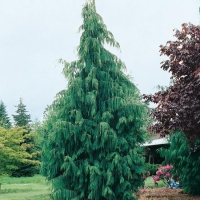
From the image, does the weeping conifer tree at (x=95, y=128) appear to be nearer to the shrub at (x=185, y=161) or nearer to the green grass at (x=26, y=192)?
the green grass at (x=26, y=192)

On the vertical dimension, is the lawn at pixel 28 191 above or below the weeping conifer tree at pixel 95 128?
below

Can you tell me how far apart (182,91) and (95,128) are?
2.83 metres

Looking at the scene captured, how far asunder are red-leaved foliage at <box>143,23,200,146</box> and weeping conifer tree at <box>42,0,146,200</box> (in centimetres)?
106

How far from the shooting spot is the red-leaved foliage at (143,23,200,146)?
9664 millimetres

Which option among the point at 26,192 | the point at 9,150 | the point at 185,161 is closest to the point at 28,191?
the point at 26,192

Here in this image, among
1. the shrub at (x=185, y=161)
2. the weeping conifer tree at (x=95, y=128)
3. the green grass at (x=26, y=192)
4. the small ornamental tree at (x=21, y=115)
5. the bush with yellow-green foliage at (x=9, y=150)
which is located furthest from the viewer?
the small ornamental tree at (x=21, y=115)

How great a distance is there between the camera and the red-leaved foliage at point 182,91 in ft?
31.7

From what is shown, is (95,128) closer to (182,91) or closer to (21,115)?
(182,91)

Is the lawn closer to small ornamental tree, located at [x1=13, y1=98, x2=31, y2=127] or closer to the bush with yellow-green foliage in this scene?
the bush with yellow-green foliage

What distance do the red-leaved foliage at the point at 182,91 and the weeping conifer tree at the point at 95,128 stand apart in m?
1.06

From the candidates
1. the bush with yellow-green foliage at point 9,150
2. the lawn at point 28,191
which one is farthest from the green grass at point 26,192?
the bush with yellow-green foliage at point 9,150

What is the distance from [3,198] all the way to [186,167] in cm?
773

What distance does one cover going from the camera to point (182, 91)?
10.3 m

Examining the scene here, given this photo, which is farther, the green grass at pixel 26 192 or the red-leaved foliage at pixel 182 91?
the green grass at pixel 26 192
